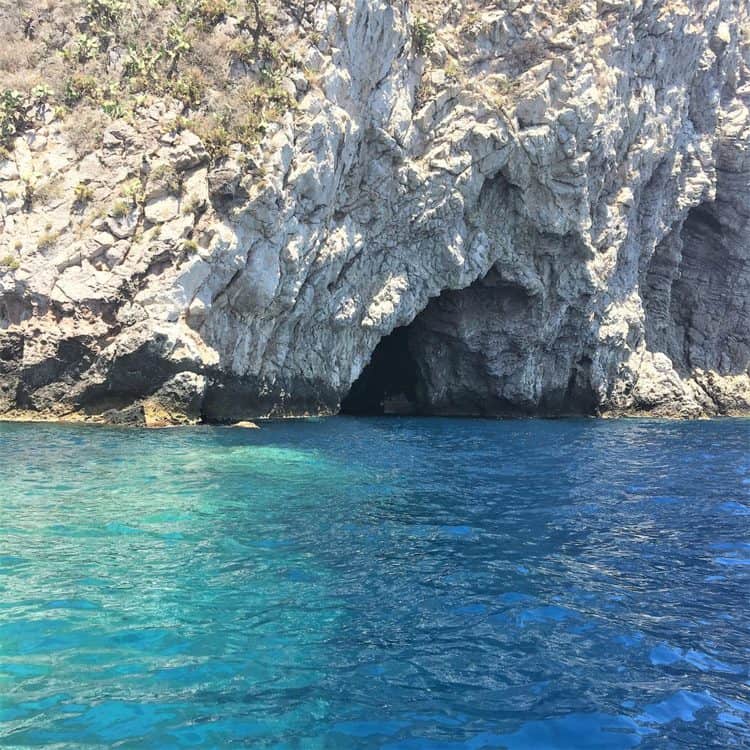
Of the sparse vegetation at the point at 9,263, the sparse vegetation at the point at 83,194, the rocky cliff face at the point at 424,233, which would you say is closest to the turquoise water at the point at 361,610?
the rocky cliff face at the point at 424,233

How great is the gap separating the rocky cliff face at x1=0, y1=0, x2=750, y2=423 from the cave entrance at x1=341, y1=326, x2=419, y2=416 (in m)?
0.21

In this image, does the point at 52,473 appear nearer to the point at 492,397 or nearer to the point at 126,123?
the point at 126,123

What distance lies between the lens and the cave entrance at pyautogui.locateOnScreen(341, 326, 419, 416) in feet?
127

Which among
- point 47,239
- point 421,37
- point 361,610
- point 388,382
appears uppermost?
point 421,37

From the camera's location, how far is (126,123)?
24.3 m

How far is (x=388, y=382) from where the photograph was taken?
40281 mm

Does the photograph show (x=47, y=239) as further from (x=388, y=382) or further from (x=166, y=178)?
(x=388, y=382)

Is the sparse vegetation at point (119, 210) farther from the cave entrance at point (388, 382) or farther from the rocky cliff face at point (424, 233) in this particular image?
the cave entrance at point (388, 382)

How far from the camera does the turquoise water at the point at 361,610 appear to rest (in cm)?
528

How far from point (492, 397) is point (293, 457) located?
70.5ft

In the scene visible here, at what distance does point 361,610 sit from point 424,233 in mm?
25436

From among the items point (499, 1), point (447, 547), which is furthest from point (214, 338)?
point (499, 1)

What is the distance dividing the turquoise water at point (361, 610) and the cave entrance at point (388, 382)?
76.5 ft

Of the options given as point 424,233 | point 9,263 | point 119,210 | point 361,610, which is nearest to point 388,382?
point 424,233
